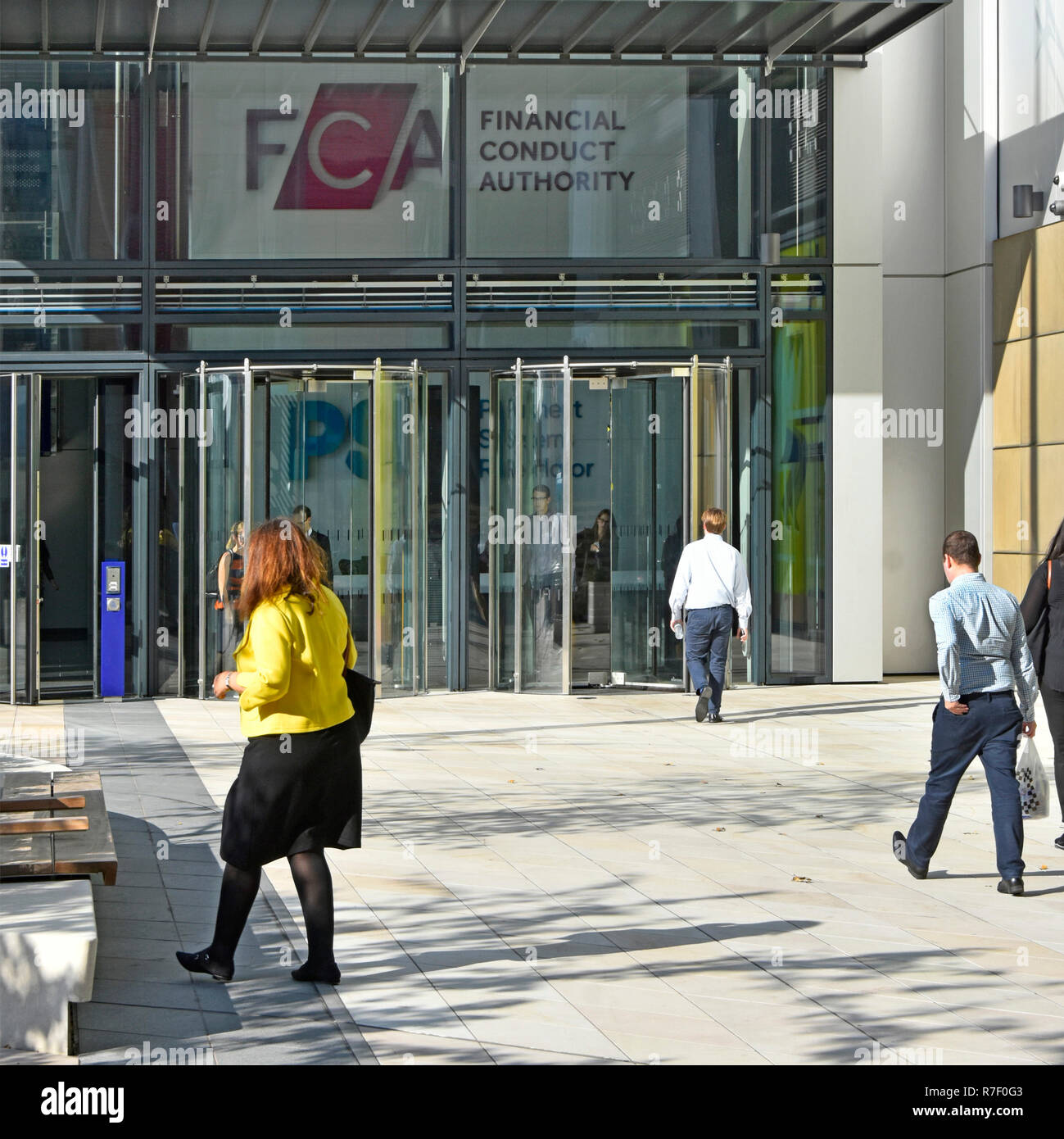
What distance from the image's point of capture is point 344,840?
17.6 ft

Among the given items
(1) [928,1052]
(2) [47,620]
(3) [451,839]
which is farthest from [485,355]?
(1) [928,1052]

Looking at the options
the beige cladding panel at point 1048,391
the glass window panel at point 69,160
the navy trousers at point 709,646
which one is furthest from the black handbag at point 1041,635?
the glass window panel at point 69,160

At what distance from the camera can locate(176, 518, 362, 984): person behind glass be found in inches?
207

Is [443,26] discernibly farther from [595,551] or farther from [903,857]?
[903,857]

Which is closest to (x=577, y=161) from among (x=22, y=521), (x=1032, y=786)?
(x=22, y=521)

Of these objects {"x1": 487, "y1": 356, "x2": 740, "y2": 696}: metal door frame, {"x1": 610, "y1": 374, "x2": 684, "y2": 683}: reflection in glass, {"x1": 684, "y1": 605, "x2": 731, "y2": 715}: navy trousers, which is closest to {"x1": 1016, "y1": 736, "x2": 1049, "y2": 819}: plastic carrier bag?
{"x1": 684, "y1": 605, "x2": 731, "y2": 715}: navy trousers

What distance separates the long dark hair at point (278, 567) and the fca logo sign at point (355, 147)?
1001 centimetres

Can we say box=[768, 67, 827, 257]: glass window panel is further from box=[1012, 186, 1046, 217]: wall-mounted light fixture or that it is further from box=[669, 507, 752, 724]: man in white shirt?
box=[669, 507, 752, 724]: man in white shirt

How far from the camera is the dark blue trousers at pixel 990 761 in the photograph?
684 centimetres

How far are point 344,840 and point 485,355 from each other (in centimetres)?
1003

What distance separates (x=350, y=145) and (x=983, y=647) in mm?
9785

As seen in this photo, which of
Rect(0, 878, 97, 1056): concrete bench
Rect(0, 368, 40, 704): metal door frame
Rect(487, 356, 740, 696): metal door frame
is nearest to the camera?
Rect(0, 878, 97, 1056): concrete bench

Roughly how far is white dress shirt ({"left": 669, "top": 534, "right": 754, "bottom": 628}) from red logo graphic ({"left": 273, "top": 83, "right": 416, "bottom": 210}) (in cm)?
498
